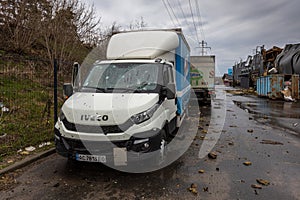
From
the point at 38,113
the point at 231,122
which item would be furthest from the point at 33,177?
the point at 231,122

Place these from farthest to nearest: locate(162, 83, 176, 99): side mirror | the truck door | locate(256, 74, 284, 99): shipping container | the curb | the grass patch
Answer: locate(256, 74, 284, 99): shipping container → the grass patch → the truck door → locate(162, 83, 176, 99): side mirror → the curb

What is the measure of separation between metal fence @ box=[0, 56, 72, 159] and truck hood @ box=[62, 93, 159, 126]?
2316 millimetres

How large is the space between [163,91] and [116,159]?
5.53 feet

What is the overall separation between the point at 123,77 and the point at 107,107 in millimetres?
1206

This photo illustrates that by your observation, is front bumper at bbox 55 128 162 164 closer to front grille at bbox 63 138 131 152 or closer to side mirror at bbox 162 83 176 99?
front grille at bbox 63 138 131 152

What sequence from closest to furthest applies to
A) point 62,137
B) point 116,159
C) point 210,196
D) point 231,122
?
1. point 210,196
2. point 116,159
3. point 62,137
4. point 231,122

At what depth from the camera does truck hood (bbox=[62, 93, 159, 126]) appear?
3.69 metres

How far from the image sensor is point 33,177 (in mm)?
4047

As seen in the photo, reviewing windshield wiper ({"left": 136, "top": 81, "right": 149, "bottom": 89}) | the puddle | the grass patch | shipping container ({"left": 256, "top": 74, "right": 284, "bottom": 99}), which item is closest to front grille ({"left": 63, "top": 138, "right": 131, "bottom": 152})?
windshield wiper ({"left": 136, "top": 81, "right": 149, "bottom": 89})

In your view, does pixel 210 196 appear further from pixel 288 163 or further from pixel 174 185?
pixel 288 163

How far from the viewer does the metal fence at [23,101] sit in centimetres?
557

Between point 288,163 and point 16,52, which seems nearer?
point 288,163

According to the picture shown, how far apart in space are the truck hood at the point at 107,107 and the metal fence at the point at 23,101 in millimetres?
2316

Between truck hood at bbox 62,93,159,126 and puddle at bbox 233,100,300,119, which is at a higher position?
truck hood at bbox 62,93,159,126
